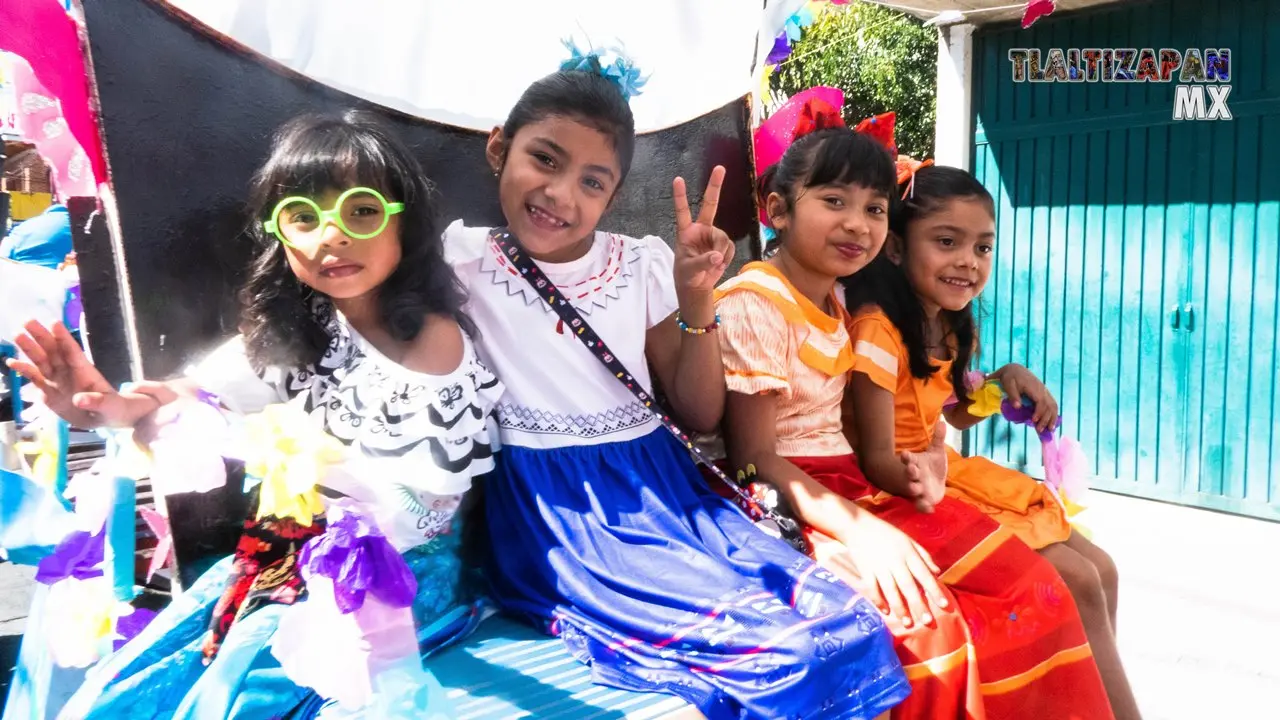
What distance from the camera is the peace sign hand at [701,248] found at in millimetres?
1796

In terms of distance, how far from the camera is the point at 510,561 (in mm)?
1771

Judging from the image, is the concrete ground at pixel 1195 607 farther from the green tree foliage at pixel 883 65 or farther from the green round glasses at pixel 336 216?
the green tree foliage at pixel 883 65

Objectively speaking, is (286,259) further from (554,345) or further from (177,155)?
(554,345)

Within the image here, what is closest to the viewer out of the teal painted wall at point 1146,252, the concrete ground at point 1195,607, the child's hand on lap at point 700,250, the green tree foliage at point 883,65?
the child's hand on lap at point 700,250

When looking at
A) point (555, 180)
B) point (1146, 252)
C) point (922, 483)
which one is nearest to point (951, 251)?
point (922, 483)

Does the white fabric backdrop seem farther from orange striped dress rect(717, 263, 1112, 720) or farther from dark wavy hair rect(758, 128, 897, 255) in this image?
orange striped dress rect(717, 263, 1112, 720)

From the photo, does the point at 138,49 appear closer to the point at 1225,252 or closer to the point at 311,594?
the point at 311,594

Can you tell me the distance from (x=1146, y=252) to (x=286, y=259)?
4.91 meters

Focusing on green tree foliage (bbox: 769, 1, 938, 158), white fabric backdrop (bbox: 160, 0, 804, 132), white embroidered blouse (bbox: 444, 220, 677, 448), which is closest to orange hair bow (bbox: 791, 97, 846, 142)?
white fabric backdrop (bbox: 160, 0, 804, 132)

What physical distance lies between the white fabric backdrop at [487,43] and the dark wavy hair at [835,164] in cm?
48

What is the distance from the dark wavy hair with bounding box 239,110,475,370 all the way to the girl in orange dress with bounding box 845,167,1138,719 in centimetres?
95

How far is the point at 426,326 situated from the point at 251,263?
14.3 inches

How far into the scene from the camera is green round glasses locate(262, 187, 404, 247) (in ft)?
4.98

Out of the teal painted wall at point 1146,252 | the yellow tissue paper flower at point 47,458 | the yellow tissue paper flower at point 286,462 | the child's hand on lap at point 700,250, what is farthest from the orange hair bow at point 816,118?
the teal painted wall at point 1146,252
